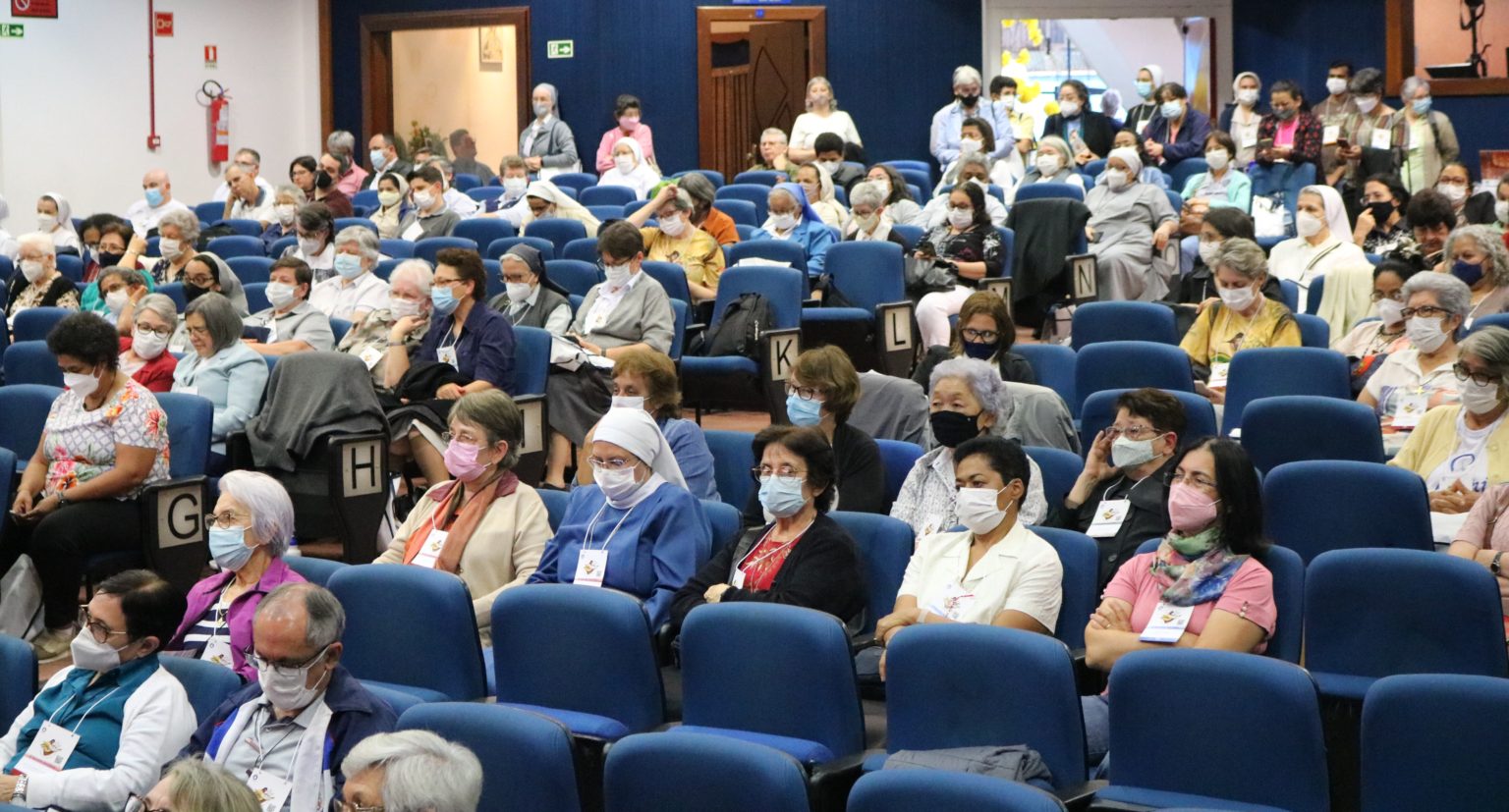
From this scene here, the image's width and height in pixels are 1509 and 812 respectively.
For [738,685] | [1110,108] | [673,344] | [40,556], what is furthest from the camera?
[1110,108]

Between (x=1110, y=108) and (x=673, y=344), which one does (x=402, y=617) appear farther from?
(x=1110, y=108)

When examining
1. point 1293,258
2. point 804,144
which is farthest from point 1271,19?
point 1293,258

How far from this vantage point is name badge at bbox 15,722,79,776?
11.9 feet

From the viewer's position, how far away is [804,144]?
1360 centimetres

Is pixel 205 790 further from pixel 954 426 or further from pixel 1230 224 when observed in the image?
pixel 1230 224

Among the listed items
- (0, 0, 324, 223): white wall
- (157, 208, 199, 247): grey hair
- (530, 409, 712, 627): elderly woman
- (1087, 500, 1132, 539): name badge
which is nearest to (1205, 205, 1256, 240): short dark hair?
(1087, 500, 1132, 539): name badge

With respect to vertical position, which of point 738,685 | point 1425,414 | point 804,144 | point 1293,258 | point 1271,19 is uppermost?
point 1271,19

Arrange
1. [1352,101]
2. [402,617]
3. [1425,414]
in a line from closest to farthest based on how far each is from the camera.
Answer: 1. [402,617]
2. [1425,414]
3. [1352,101]

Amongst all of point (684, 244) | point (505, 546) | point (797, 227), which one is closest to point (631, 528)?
point (505, 546)

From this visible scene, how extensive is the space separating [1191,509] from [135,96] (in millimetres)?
12885

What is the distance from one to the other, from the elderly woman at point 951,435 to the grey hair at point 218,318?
2848 millimetres

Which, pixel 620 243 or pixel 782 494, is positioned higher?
pixel 620 243

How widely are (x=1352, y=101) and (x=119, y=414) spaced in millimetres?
9678

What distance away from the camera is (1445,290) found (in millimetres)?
5664
